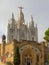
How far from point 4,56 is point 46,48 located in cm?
908

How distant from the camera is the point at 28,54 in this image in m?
59.4

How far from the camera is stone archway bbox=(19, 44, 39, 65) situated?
2306 inches

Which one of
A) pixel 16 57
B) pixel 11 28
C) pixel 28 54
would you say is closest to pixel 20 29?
pixel 11 28

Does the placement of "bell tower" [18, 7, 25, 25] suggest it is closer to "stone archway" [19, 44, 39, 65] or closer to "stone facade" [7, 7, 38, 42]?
"stone facade" [7, 7, 38, 42]

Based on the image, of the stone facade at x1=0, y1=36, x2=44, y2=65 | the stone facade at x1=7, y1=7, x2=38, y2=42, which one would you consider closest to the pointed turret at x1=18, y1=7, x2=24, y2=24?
the stone facade at x1=7, y1=7, x2=38, y2=42

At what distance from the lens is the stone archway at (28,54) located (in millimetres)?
58562

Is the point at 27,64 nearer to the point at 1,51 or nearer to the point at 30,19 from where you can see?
the point at 1,51

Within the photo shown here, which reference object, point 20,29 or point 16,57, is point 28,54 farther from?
point 20,29

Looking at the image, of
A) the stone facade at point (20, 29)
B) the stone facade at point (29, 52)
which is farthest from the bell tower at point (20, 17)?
the stone facade at point (29, 52)

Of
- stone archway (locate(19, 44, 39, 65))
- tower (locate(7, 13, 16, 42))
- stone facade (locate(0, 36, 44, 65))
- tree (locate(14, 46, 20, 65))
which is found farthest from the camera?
tower (locate(7, 13, 16, 42))

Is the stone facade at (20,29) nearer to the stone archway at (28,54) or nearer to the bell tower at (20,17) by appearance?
the bell tower at (20,17)

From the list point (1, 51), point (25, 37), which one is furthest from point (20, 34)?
point (1, 51)

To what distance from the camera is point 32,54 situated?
59312 mm

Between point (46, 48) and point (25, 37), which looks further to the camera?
point (25, 37)
